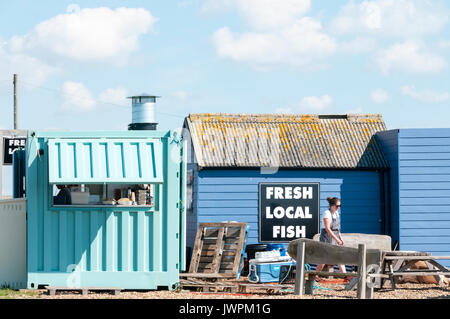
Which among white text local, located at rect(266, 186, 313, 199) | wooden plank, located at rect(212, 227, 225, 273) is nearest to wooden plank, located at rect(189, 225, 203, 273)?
wooden plank, located at rect(212, 227, 225, 273)

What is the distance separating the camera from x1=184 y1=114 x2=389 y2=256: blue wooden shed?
66.3ft

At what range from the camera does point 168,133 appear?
49.1 ft

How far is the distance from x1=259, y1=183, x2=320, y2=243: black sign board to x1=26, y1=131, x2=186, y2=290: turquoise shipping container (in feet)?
18.0

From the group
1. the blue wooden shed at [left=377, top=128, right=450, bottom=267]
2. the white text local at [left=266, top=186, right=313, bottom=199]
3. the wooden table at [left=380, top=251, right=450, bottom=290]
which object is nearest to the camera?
the wooden table at [left=380, top=251, right=450, bottom=290]

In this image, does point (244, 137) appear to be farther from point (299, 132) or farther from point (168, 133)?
point (168, 133)

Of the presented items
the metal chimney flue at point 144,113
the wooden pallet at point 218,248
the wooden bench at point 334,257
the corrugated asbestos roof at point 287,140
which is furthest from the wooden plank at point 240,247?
the metal chimney flue at point 144,113

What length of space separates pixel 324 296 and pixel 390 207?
702cm

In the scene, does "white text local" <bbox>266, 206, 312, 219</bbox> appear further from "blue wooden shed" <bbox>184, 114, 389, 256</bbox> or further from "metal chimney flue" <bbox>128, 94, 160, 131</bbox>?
"metal chimney flue" <bbox>128, 94, 160, 131</bbox>

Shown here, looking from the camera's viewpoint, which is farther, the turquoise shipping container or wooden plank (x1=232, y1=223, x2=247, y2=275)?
wooden plank (x1=232, y1=223, x2=247, y2=275)

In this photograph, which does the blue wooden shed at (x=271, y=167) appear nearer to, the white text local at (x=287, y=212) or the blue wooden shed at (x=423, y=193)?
the white text local at (x=287, y=212)

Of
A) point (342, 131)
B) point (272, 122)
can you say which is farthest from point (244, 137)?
point (342, 131)

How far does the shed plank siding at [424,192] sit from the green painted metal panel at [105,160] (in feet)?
23.8

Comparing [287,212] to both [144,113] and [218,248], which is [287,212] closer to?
[218,248]

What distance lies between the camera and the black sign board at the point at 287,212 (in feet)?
66.2
